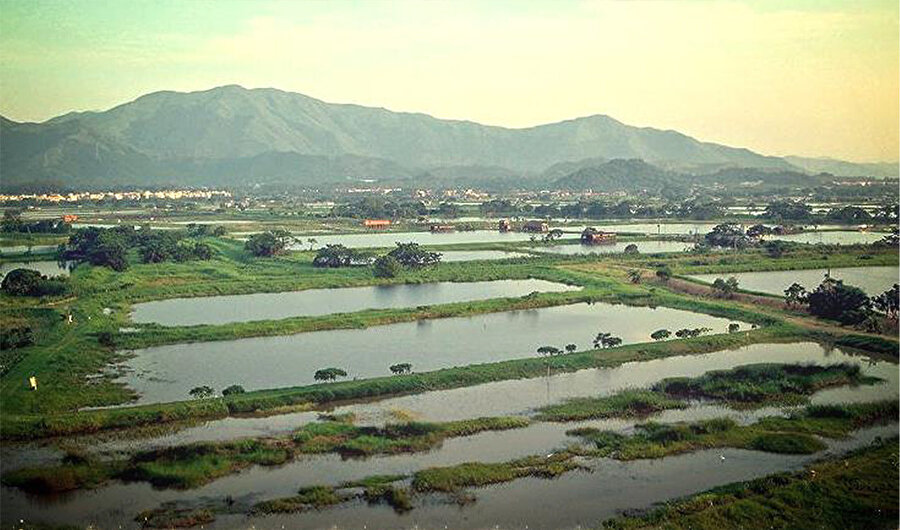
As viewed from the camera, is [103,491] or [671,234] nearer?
[103,491]

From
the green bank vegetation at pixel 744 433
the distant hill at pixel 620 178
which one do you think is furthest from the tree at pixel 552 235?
the distant hill at pixel 620 178

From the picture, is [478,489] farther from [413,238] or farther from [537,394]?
[413,238]

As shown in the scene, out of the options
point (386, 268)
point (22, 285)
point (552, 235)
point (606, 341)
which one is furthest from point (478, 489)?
point (552, 235)

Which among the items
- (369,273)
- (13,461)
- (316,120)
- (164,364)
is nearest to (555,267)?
(369,273)

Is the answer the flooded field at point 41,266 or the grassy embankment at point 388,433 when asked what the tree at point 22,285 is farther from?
the grassy embankment at point 388,433

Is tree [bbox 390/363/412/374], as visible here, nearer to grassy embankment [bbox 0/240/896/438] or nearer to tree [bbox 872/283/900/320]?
grassy embankment [bbox 0/240/896/438]

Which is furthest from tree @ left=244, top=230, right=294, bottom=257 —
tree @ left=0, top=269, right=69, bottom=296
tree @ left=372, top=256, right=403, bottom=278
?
tree @ left=0, top=269, right=69, bottom=296

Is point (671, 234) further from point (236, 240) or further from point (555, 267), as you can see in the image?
point (236, 240)
